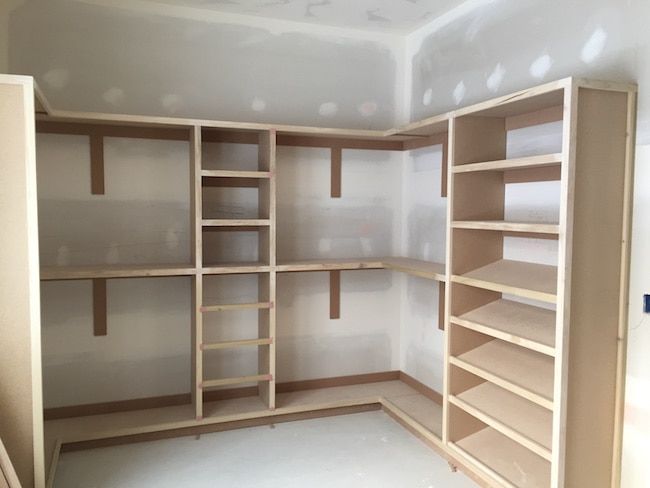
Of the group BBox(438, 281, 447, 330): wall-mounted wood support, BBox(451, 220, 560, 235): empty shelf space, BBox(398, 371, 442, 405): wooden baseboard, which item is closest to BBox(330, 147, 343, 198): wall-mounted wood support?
BBox(438, 281, 447, 330): wall-mounted wood support

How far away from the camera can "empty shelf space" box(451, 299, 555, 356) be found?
2.56 m

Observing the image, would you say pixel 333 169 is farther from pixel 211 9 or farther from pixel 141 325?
pixel 141 325

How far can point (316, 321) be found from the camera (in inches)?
169

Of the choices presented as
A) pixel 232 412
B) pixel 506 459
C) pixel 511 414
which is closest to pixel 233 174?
pixel 232 412

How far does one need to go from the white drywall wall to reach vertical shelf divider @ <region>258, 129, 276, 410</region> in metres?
1.30

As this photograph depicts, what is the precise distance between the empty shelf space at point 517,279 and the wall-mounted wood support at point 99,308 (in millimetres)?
2329

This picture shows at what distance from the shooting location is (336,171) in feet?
13.9

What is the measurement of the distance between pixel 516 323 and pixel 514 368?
0.24 meters

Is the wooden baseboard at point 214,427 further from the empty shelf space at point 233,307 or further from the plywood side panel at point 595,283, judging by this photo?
the plywood side panel at point 595,283

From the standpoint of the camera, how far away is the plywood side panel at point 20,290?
2.41 meters

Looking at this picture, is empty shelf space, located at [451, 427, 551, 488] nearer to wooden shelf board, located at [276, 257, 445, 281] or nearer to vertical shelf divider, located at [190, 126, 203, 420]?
wooden shelf board, located at [276, 257, 445, 281]

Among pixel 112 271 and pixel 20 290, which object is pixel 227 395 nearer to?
pixel 112 271

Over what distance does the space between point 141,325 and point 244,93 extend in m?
1.82

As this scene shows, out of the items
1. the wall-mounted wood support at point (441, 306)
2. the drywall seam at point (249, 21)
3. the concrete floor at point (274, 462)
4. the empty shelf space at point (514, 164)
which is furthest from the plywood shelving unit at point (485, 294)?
the drywall seam at point (249, 21)
